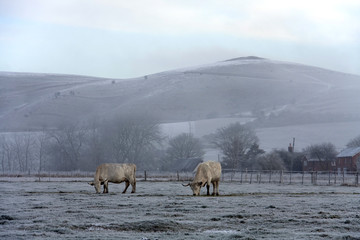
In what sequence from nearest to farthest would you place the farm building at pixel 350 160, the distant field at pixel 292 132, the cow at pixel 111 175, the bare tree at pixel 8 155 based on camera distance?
the cow at pixel 111 175 → the farm building at pixel 350 160 → the bare tree at pixel 8 155 → the distant field at pixel 292 132

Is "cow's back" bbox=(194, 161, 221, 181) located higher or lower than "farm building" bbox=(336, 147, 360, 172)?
lower

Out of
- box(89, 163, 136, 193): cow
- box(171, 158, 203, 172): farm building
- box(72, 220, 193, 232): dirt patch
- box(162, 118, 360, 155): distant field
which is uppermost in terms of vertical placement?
box(162, 118, 360, 155): distant field

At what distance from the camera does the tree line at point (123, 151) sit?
10906 cm

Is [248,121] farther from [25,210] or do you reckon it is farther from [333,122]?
[25,210]

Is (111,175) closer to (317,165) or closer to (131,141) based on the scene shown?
(317,165)

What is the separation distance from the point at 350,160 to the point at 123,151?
37.6 metres

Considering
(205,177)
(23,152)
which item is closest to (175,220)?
(205,177)

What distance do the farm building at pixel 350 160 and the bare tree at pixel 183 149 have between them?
91.4 ft

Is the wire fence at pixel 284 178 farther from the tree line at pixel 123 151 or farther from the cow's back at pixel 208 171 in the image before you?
the tree line at pixel 123 151

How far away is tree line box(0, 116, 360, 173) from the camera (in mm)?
109062

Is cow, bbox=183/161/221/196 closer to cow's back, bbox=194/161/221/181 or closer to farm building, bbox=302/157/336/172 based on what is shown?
cow's back, bbox=194/161/221/181

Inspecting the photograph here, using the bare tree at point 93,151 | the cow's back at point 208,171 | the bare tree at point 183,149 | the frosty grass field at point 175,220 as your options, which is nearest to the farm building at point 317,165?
the bare tree at point 183,149

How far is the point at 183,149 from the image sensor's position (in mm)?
121625

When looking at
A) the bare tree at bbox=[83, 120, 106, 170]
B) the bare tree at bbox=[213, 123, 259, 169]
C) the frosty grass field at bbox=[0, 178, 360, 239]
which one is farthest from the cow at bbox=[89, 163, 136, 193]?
the bare tree at bbox=[83, 120, 106, 170]
